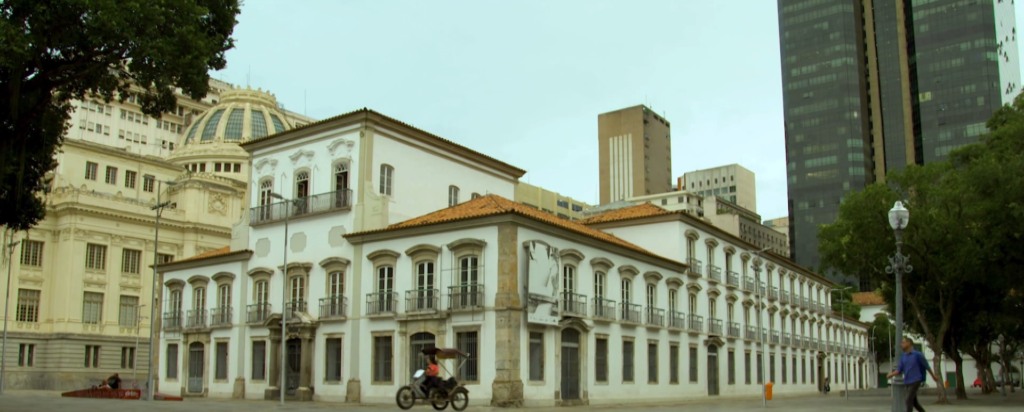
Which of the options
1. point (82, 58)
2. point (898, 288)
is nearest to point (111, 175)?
point (82, 58)

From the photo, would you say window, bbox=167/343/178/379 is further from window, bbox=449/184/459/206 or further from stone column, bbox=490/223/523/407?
stone column, bbox=490/223/523/407

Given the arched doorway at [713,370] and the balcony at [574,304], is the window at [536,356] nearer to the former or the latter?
the balcony at [574,304]

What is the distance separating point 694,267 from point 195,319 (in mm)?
24445

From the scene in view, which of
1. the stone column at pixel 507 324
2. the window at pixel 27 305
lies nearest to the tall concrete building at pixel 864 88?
the window at pixel 27 305

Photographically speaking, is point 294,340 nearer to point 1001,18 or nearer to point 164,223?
point 164,223

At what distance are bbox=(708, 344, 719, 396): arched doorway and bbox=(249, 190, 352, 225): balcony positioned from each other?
2106 cm

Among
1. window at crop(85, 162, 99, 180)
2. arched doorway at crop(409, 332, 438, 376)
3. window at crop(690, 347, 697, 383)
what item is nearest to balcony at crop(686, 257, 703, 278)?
window at crop(690, 347, 697, 383)

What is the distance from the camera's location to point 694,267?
47.5 meters

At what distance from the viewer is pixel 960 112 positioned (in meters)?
139

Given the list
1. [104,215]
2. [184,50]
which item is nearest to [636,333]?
[184,50]

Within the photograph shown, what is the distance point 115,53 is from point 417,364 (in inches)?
714

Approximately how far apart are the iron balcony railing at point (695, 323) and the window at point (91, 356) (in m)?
45.1

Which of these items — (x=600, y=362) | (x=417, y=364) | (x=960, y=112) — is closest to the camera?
(x=417, y=364)

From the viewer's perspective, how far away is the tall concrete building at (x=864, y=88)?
464ft
